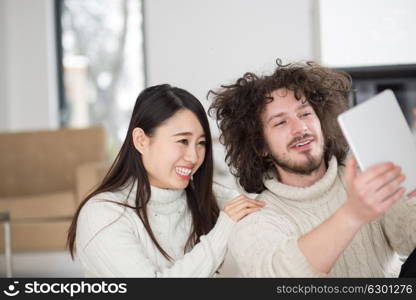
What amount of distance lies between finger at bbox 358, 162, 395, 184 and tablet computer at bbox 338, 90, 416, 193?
0.02m

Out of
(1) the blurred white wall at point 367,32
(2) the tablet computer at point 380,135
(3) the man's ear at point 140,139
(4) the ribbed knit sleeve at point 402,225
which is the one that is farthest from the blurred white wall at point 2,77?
(2) the tablet computer at point 380,135

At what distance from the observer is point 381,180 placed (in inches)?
39.5

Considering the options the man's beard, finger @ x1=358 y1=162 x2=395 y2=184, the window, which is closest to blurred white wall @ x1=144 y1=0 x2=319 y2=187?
the man's beard

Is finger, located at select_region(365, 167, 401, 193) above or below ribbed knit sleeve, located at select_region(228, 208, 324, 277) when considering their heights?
above

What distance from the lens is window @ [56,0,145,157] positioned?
515 cm

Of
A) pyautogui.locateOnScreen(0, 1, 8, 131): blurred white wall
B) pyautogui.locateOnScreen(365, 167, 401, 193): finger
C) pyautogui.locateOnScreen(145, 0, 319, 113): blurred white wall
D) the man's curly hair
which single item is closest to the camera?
pyautogui.locateOnScreen(365, 167, 401, 193): finger

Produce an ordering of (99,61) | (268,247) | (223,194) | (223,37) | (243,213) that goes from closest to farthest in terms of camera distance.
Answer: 1. (268,247)
2. (243,213)
3. (223,194)
4. (223,37)
5. (99,61)

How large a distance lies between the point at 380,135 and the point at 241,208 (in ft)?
1.40

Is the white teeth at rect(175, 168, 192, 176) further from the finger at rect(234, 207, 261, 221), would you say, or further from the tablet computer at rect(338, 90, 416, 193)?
the tablet computer at rect(338, 90, 416, 193)

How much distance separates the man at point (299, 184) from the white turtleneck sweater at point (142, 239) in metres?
0.08

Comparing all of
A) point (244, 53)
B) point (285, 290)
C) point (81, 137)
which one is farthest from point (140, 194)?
point (81, 137)

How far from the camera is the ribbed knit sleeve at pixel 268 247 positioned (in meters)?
1.18

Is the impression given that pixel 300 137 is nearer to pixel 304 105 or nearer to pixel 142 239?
pixel 304 105

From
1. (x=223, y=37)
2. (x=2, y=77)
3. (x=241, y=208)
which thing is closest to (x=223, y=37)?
(x=223, y=37)
